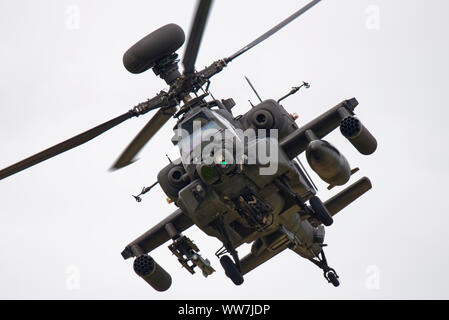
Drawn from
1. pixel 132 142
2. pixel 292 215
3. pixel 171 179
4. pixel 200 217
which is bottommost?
pixel 292 215

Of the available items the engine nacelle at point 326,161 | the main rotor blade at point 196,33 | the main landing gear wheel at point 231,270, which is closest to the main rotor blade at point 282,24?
the main rotor blade at point 196,33

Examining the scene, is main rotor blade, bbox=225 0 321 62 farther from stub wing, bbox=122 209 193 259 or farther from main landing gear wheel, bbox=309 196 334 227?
stub wing, bbox=122 209 193 259

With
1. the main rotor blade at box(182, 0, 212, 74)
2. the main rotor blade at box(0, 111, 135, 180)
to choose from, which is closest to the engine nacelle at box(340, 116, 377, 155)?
the main rotor blade at box(182, 0, 212, 74)

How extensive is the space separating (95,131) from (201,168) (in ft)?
8.32

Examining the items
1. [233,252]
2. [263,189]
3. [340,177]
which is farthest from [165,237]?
[340,177]

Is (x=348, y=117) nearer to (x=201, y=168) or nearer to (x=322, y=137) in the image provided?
(x=322, y=137)

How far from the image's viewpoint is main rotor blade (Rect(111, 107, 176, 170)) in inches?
655

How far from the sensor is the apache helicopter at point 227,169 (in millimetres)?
15633

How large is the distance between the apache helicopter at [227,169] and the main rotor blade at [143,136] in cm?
2

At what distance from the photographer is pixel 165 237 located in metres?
18.9

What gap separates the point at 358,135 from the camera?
52.7ft

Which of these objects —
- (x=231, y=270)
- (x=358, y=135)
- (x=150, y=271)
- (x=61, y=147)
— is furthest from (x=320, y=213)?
(x=61, y=147)

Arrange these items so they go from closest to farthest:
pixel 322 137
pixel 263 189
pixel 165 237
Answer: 1. pixel 263 189
2. pixel 322 137
3. pixel 165 237

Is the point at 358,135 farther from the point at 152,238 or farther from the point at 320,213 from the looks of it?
the point at 152,238
